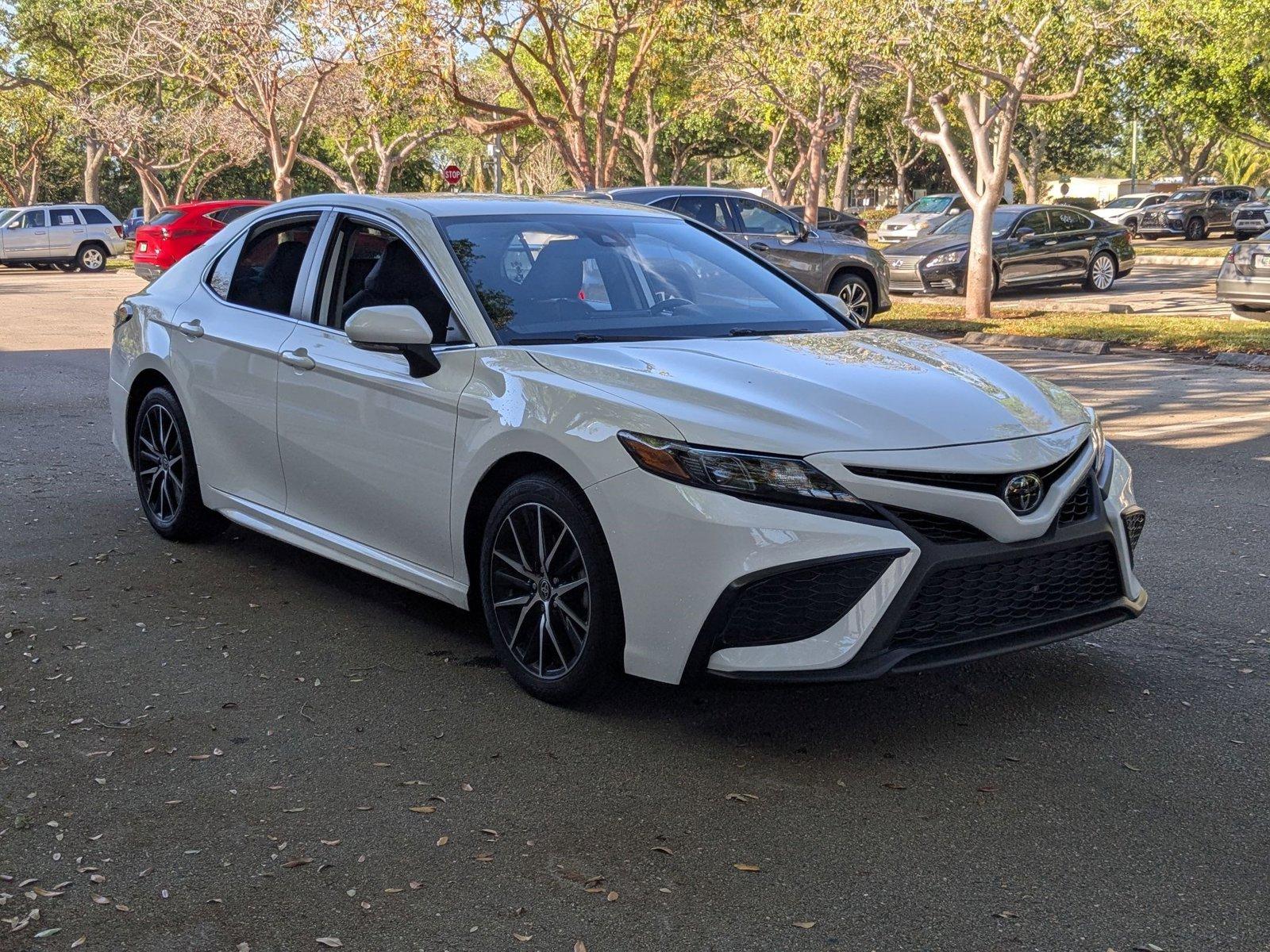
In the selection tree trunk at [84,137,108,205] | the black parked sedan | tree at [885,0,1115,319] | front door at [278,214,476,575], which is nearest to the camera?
front door at [278,214,476,575]

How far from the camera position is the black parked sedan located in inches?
912

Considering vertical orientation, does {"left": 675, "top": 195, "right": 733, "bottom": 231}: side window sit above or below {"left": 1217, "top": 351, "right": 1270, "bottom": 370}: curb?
above

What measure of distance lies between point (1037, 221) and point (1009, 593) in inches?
807

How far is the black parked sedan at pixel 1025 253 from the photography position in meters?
23.2

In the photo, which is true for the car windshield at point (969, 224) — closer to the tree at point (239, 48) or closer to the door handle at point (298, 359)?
the tree at point (239, 48)

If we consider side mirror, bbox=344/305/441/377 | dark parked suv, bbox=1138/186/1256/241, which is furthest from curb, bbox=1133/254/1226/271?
side mirror, bbox=344/305/441/377

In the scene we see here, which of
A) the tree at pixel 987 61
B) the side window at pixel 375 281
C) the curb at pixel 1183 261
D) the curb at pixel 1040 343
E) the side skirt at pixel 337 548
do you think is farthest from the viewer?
the curb at pixel 1183 261

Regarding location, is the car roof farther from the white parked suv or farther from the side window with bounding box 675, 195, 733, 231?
the white parked suv

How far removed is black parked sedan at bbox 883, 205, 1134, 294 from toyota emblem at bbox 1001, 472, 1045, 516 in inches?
760

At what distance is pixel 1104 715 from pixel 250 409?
3.43 m

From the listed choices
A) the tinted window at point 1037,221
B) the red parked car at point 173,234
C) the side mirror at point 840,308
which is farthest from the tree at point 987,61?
the red parked car at point 173,234

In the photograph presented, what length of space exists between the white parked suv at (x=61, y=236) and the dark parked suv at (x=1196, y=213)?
32108 mm

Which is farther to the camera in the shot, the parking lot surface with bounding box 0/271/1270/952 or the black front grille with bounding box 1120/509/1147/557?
the black front grille with bounding box 1120/509/1147/557

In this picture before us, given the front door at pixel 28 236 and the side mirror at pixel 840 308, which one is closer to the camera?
the side mirror at pixel 840 308
